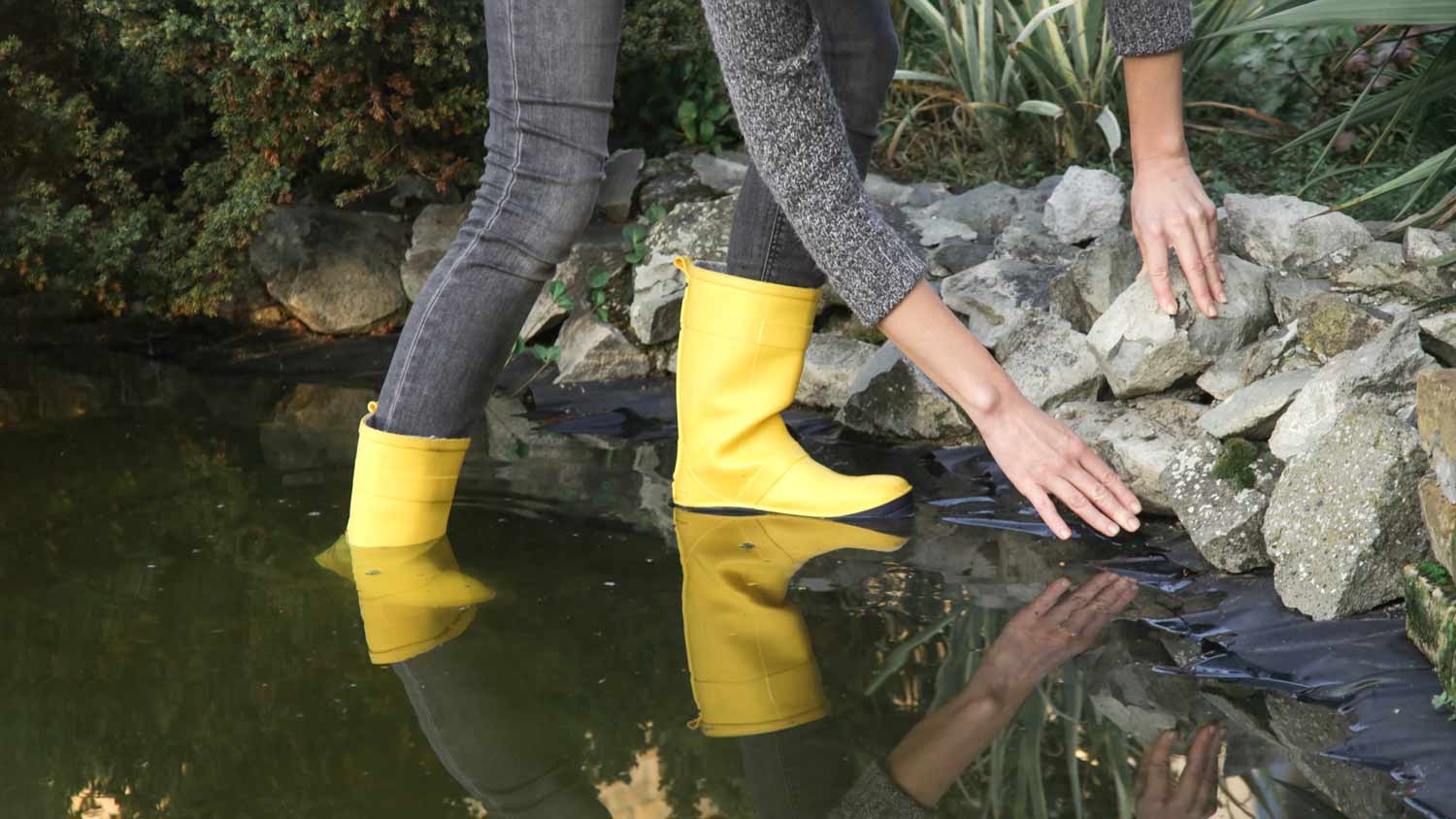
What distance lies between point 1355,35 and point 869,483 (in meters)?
2.26

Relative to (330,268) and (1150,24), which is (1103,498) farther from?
(330,268)

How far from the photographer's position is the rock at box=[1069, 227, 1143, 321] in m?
2.35

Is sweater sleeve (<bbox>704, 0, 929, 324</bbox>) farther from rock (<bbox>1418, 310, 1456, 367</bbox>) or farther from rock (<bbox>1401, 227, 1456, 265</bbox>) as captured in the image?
rock (<bbox>1401, 227, 1456, 265</bbox>)

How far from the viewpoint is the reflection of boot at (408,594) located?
5.46 ft

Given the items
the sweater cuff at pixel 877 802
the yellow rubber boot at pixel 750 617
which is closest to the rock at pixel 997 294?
the yellow rubber boot at pixel 750 617

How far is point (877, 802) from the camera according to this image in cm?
123

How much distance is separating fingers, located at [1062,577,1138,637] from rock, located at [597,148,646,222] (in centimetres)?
214

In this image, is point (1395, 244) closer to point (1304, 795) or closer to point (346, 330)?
point (1304, 795)

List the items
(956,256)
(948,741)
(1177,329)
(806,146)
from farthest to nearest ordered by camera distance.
Answer: 1. (956,256)
2. (1177,329)
3. (806,146)
4. (948,741)

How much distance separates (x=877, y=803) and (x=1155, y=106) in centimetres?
103

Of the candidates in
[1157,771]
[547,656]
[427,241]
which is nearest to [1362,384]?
[1157,771]

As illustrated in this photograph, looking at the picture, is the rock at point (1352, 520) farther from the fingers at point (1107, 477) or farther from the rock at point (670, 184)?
the rock at point (670, 184)

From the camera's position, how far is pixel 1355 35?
11.5 ft

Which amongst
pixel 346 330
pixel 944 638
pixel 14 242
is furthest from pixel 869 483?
pixel 14 242
